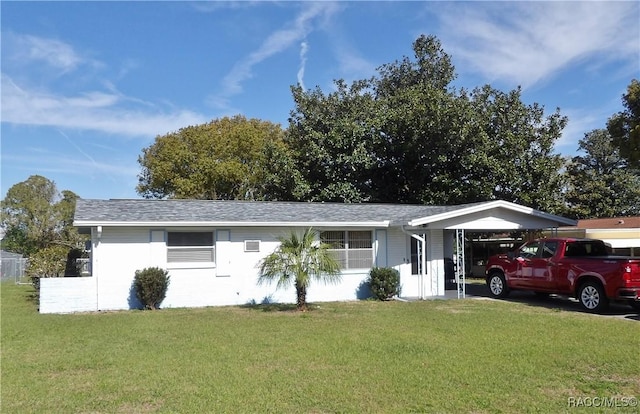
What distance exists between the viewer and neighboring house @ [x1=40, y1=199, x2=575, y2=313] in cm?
1454

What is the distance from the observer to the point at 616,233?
2341 centimetres

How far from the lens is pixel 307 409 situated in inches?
228

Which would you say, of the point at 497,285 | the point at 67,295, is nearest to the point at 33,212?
the point at 67,295

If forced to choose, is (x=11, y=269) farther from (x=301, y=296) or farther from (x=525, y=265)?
(x=525, y=265)

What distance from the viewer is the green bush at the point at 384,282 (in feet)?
53.6

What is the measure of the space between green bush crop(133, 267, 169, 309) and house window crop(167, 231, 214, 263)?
779 mm

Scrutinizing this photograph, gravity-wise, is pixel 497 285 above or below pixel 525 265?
below

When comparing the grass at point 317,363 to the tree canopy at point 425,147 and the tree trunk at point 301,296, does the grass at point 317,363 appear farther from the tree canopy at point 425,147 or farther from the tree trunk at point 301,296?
the tree canopy at point 425,147

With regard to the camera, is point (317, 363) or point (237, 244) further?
point (237, 244)

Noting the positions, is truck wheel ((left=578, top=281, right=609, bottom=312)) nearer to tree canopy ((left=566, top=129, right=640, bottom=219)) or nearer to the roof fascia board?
the roof fascia board

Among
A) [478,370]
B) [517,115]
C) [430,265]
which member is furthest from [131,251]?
[517,115]

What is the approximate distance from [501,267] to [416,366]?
10.1 meters

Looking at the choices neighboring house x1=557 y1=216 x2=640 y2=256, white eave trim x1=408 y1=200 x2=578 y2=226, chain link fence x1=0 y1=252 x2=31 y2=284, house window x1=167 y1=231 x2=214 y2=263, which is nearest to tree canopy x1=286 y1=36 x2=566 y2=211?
neighboring house x1=557 y1=216 x2=640 y2=256

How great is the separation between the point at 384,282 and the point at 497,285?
3.68m
